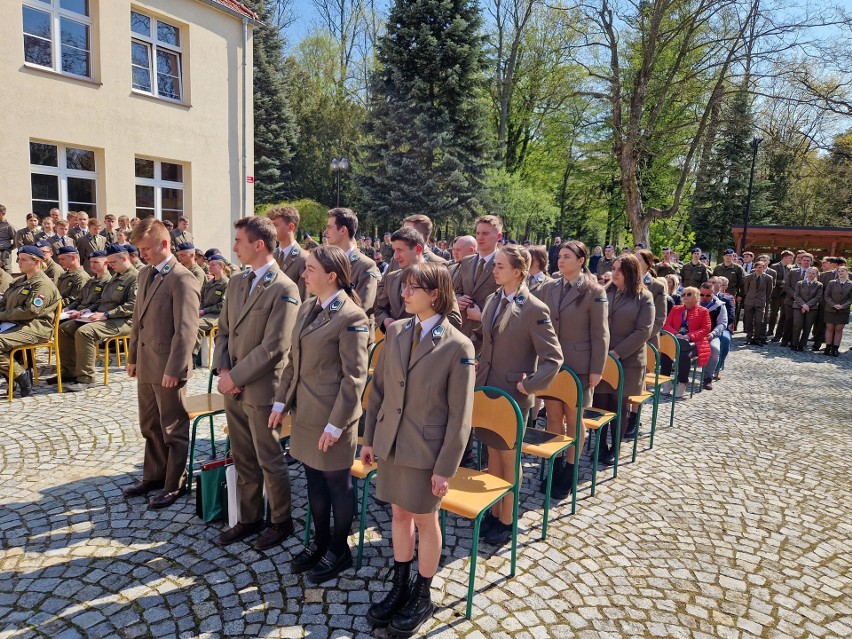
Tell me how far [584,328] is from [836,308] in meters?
9.99

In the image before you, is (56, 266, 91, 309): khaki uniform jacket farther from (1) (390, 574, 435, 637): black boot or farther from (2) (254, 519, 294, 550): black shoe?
(1) (390, 574, 435, 637): black boot

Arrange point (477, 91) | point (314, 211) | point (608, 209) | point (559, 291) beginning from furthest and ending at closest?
1. point (608, 209)
2. point (314, 211)
3. point (477, 91)
4. point (559, 291)

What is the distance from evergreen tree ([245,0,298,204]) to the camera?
30.8 meters

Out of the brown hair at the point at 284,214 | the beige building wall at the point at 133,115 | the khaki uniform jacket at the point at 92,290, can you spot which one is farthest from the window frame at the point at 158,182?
the brown hair at the point at 284,214

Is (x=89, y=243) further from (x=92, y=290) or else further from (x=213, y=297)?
(x=213, y=297)

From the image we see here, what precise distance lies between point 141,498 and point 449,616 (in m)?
2.69

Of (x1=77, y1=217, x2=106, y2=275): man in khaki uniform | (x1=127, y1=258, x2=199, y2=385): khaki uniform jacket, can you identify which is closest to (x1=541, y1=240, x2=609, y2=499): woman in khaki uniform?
(x1=127, y1=258, x2=199, y2=385): khaki uniform jacket

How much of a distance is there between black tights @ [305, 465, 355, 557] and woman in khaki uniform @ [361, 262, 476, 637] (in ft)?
1.49

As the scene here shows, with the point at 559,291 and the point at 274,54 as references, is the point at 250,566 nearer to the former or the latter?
the point at 559,291

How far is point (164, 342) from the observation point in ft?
14.0

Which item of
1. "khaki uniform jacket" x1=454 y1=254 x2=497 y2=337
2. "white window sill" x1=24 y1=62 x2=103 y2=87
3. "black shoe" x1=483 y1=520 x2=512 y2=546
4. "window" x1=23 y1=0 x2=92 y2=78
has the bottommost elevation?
"black shoe" x1=483 y1=520 x2=512 y2=546

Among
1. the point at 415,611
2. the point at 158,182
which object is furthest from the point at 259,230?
the point at 158,182

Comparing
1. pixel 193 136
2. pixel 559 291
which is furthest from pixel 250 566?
pixel 193 136

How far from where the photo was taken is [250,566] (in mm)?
3623
